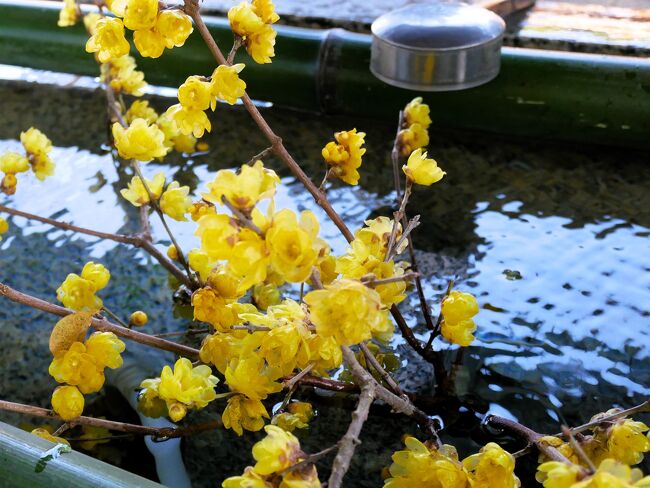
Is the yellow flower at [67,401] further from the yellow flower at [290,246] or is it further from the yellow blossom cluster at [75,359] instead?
the yellow flower at [290,246]

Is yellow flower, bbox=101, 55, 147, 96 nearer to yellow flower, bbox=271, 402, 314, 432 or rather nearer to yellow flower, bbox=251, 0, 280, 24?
yellow flower, bbox=251, 0, 280, 24

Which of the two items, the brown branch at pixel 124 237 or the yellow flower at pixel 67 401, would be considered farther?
the brown branch at pixel 124 237

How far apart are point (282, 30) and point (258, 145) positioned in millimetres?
210

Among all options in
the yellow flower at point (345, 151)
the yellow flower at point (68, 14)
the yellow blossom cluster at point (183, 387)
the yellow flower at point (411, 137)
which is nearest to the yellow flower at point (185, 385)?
the yellow blossom cluster at point (183, 387)

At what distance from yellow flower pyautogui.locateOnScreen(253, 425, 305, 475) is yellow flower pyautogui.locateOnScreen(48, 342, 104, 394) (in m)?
0.23

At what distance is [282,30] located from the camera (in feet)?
4.36

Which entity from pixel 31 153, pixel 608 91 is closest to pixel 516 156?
pixel 608 91

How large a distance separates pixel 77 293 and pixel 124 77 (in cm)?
53

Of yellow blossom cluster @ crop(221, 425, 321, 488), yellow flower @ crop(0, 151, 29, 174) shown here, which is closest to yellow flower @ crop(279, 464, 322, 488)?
yellow blossom cluster @ crop(221, 425, 321, 488)

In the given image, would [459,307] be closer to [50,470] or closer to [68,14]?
[50,470]

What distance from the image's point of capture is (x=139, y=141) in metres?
0.79

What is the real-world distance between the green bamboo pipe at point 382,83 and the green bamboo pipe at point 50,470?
88cm

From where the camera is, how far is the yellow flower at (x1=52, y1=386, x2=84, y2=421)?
0.65m

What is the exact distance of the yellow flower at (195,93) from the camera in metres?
0.66
